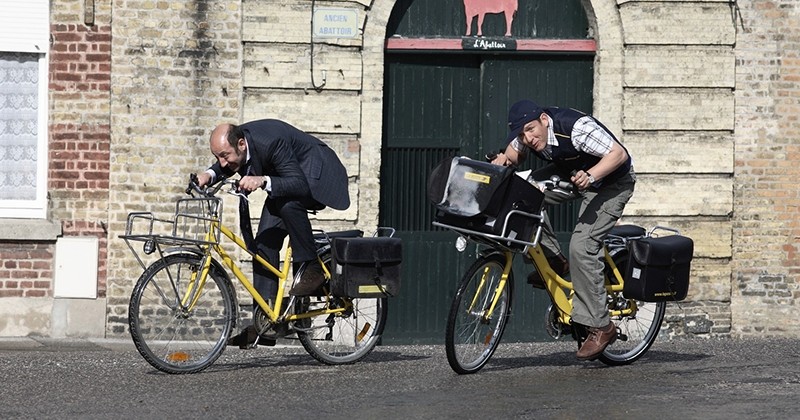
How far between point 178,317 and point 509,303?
6.68 ft

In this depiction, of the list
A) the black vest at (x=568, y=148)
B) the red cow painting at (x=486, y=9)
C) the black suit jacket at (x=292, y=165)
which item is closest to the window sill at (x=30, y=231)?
the black suit jacket at (x=292, y=165)

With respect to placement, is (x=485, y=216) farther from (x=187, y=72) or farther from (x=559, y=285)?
(x=187, y=72)

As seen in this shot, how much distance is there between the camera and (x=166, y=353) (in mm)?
8523

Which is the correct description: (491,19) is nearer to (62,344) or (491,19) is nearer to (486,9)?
(486,9)

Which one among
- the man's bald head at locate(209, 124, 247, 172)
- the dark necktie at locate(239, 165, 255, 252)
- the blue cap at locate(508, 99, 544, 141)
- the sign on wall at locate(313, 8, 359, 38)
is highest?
the sign on wall at locate(313, 8, 359, 38)

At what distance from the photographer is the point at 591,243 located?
881 centimetres

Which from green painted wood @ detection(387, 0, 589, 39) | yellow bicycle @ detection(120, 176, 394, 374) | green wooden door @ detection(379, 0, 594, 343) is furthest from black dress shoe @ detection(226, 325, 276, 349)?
green painted wood @ detection(387, 0, 589, 39)

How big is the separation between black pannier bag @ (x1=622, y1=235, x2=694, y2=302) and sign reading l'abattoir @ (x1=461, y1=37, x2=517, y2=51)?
383cm

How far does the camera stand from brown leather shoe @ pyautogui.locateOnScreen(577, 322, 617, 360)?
28.8 feet

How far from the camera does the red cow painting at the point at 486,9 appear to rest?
494 inches

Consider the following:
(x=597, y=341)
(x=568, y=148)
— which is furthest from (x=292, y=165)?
(x=597, y=341)

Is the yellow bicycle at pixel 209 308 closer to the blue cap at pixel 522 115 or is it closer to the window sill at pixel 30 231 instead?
the blue cap at pixel 522 115

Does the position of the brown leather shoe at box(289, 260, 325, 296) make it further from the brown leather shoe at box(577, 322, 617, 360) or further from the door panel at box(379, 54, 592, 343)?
the door panel at box(379, 54, 592, 343)

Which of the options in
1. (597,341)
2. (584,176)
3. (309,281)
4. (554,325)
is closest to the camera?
(584,176)
